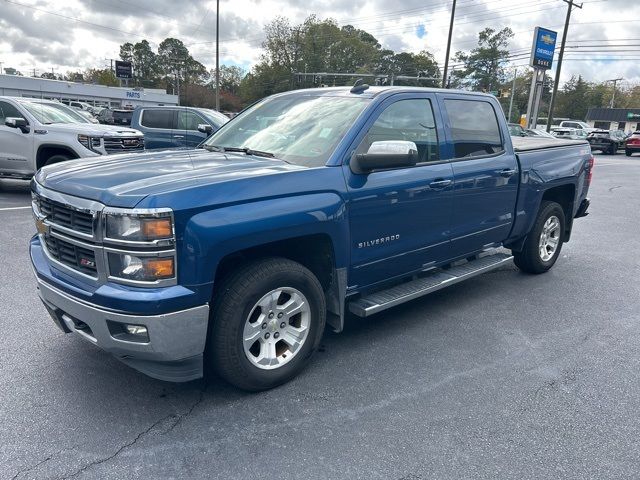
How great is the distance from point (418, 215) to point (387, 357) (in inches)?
44.3

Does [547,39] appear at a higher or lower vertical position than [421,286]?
higher

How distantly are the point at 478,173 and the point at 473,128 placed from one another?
1.56ft

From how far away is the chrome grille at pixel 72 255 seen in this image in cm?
278

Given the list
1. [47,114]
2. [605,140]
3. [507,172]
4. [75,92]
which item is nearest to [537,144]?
[507,172]

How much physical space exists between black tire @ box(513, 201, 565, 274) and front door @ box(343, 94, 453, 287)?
1.74 m

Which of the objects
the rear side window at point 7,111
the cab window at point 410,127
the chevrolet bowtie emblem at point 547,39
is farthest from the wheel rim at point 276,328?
the chevrolet bowtie emblem at point 547,39

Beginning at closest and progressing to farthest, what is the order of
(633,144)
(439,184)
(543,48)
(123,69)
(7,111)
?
1. (439,184)
2. (7,111)
3. (633,144)
4. (543,48)
5. (123,69)

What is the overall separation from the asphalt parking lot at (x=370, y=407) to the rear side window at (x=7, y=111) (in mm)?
6451

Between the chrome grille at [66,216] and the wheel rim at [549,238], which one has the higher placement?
the chrome grille at [66,216]

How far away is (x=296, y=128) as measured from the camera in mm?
3857

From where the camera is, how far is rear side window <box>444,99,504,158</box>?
4371mm

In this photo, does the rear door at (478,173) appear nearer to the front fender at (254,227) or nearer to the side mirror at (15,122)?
the front fender at (254,227)

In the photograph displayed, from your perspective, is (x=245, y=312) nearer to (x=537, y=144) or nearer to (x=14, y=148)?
(x=537, y=144)

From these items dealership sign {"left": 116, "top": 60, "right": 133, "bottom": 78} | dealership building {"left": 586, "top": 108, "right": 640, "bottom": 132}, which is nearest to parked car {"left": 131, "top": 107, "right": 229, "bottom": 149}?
dealership sign {"left": 116, "top": 60, "right": 133, "bottom": 78}
